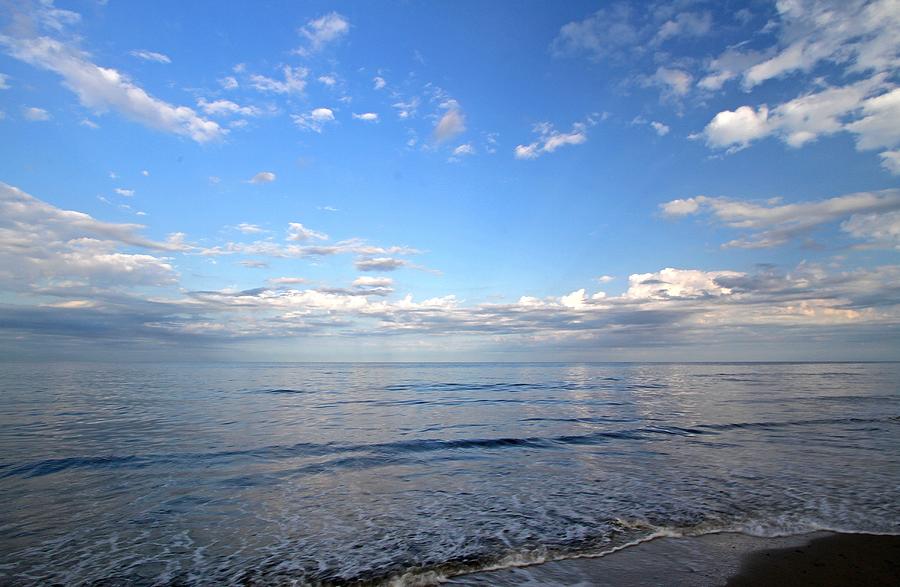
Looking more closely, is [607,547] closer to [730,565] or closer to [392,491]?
[730,565]

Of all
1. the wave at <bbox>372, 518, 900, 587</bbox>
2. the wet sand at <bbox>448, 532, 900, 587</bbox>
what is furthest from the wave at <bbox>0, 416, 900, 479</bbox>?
the wet sand at <bbox>448, 532, 900, 587</bbox>

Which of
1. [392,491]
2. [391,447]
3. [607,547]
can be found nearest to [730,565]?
[607,547]

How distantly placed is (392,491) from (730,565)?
7.17 m

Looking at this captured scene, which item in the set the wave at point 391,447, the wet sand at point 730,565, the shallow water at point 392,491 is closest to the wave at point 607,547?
the shallow water at point 392,491

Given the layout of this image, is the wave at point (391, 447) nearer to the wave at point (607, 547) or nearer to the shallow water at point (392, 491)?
the shallow water at point (392, 491)

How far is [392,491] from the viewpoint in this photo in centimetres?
1072

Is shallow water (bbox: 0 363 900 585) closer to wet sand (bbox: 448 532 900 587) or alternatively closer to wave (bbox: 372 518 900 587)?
wave (bbox: 372 518 900 587)

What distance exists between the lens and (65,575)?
251 inches

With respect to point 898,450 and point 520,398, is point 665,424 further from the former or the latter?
point 520,398

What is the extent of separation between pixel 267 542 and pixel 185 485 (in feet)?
16.8

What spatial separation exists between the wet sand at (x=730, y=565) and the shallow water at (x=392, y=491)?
44 cm

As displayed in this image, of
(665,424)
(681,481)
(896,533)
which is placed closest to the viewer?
(896,533)

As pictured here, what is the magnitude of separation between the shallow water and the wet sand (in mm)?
444

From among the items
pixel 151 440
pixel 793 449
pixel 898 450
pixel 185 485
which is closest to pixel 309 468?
pixel 185 485
